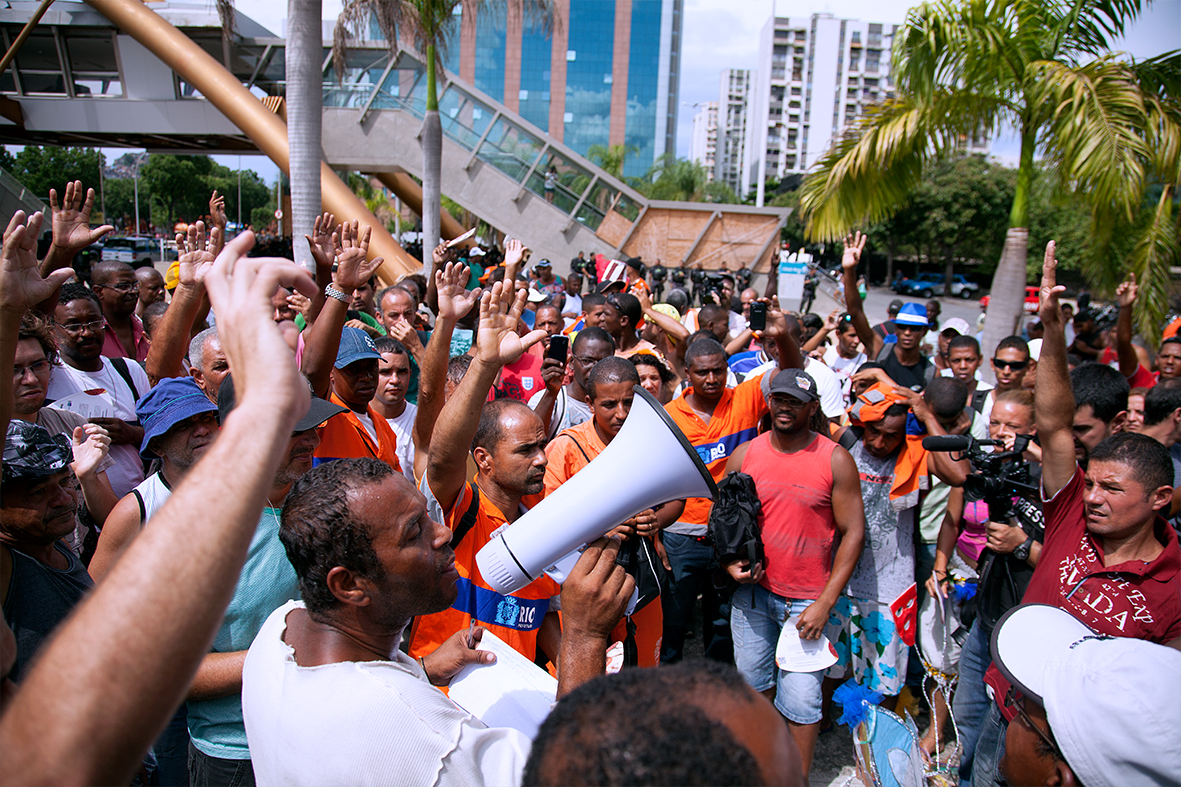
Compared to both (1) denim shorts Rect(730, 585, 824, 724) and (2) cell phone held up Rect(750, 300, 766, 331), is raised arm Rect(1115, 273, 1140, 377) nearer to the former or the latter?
(2) cell phone held up Rect(750, 300, 766, 331)

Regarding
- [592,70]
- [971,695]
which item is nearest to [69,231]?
[971,695]

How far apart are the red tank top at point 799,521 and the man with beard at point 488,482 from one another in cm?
138

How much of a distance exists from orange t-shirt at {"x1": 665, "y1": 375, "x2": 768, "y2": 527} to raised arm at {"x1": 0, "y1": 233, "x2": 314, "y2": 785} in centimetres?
344

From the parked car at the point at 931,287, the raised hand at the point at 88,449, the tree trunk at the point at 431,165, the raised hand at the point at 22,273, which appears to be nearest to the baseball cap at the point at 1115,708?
the raised hand at the point at 22,273

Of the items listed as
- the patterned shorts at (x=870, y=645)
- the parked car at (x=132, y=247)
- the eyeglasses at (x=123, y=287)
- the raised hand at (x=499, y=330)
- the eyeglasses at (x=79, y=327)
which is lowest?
the parked car at (x=132, y=247)

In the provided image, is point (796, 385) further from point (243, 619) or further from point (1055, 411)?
point (243, 619)

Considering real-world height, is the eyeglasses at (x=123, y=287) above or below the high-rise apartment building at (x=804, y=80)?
below

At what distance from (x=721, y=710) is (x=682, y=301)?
27.6 feet

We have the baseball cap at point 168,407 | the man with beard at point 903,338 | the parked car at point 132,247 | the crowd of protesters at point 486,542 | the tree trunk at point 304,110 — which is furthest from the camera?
the parked car at point 132,247

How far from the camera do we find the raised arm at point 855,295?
5.62 m

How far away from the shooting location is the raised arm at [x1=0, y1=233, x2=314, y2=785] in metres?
0.77

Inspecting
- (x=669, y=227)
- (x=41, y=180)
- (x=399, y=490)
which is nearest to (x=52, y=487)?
(x=399, y=490)

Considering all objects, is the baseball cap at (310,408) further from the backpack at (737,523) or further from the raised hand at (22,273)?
the backpack at (737,523)

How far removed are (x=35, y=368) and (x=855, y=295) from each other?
17.7 feet
